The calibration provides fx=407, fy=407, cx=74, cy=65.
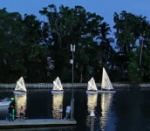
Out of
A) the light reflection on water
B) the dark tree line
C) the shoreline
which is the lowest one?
the light reflection on water

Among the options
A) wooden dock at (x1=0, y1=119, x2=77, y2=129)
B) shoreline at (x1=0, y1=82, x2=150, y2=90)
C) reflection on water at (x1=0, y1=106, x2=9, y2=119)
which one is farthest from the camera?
shoreline at (x1=0, y1=82, x2=150, y2=90)

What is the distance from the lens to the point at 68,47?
98875 mm

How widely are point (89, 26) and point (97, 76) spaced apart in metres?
13.0

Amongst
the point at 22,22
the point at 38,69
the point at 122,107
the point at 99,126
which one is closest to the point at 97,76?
the point at 38,69

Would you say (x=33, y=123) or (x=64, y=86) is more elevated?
(x=64, y=86)

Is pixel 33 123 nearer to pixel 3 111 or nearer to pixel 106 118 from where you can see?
pixel 106 118

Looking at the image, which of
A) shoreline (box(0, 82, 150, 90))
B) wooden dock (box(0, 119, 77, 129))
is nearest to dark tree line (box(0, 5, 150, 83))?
shoreline (box(0, 82, 150, 90))

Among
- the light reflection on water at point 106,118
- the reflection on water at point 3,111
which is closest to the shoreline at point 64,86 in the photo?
the light reflection on water at point 106,118

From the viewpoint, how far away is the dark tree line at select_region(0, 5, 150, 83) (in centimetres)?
9450

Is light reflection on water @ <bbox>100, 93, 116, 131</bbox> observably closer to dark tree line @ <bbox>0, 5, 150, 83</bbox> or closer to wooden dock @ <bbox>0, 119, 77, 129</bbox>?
wooden dock @ <bbox>0, 119, 77, 129</bbox>

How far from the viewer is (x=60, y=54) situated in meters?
99.0

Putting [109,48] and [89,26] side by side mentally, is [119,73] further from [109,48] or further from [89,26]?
[89,26]

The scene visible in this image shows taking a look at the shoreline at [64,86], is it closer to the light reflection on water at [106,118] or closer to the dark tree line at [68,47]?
the dark tree line at [68,47]

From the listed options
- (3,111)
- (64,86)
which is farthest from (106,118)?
(64,86)
